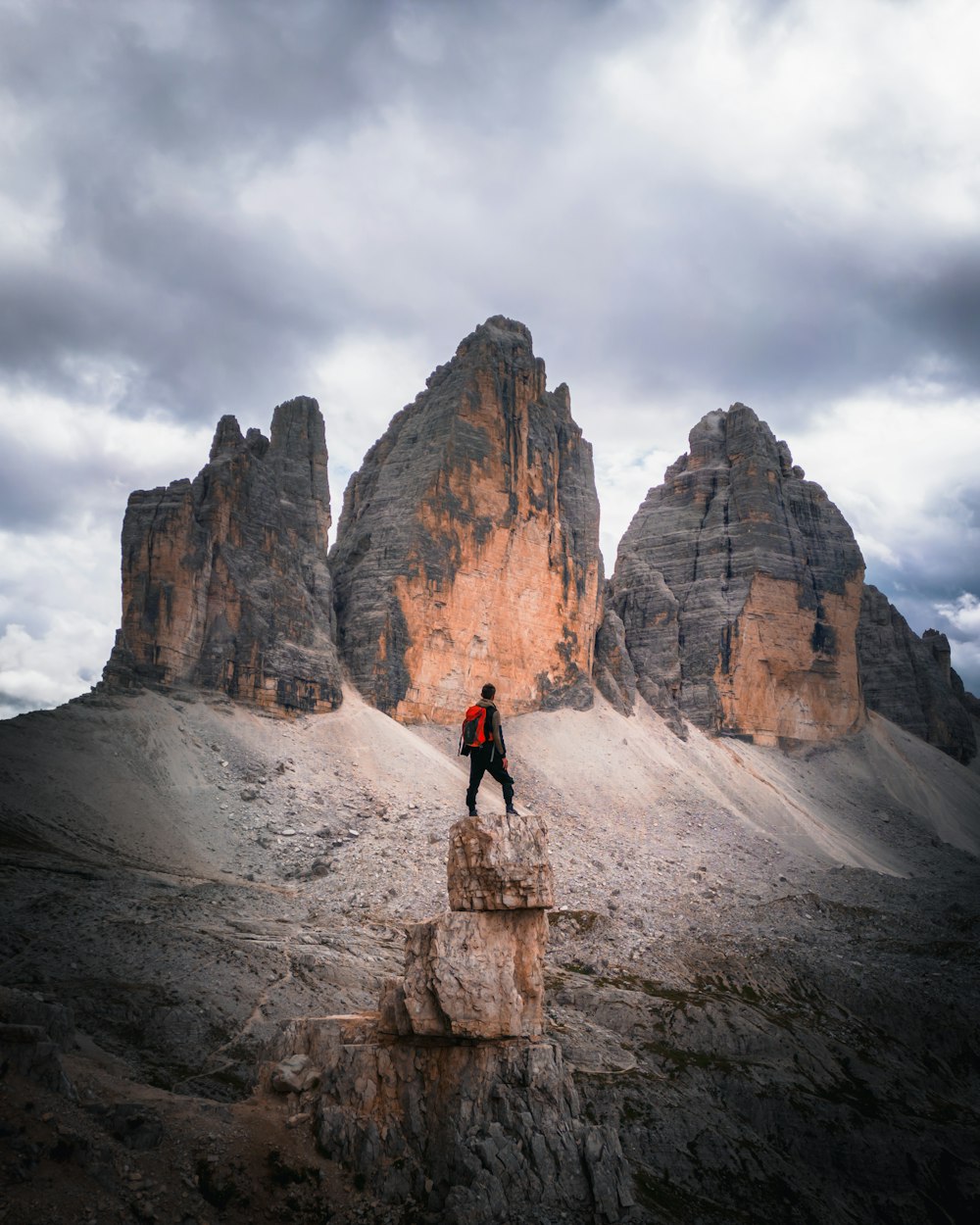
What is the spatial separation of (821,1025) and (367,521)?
144 ft

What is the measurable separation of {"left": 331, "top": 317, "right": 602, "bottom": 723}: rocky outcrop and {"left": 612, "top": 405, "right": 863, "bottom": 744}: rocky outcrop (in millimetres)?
11801

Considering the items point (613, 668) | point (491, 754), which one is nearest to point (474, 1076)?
point (491, 754)

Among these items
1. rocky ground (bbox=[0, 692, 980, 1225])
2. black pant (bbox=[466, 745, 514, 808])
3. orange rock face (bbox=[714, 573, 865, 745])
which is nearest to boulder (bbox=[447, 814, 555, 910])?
black pant (bbox=[466, 745, 514, 808])

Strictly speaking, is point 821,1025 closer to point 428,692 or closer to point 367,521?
point 428,692

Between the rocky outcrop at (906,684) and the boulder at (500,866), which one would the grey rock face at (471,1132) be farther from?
the rocky outcrop at (906,684)

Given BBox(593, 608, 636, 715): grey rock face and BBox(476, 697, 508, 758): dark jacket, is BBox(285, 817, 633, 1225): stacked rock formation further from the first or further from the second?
BBox(593, 608, 636, 715): grey rock face

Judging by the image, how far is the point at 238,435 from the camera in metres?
55.2

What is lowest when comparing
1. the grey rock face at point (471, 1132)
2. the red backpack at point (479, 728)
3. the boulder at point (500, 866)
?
the grey rock face at point (471, 1132)

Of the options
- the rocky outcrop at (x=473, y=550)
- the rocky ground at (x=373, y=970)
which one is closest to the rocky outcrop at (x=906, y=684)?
the rocky ground at (x=373, y=970)

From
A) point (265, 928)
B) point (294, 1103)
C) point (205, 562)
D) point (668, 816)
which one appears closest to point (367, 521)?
point (205, 562)

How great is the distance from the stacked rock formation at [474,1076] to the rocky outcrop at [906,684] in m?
85.4

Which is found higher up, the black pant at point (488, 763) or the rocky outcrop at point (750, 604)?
the rocky outcrop at point (750, 604)

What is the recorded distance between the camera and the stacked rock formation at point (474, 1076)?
14734mm

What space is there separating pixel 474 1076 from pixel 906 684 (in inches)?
3503
